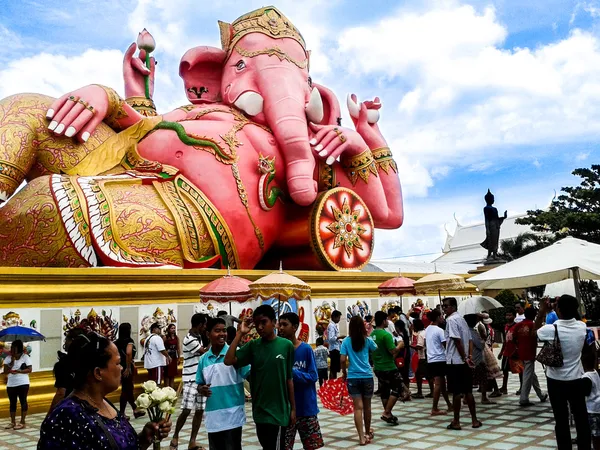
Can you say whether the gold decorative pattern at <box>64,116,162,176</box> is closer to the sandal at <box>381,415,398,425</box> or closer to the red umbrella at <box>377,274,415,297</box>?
the red umbrella at <box>377,274,415,297</box>

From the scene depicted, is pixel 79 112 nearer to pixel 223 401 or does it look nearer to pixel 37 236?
pixel 37 236

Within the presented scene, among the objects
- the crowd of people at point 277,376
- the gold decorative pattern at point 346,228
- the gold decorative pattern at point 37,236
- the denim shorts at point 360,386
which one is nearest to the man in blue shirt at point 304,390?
the crowd of people at point 277,376

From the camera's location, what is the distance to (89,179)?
10578mm

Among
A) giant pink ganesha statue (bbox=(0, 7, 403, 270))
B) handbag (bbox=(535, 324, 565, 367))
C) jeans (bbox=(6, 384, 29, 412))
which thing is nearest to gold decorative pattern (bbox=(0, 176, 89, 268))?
giant pink ganesha statue (bbox=(0, 7, 403, 270))

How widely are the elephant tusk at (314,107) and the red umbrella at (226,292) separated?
5.79 meters

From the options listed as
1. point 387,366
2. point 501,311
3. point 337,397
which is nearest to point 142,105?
point 337,397

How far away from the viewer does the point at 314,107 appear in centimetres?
1342

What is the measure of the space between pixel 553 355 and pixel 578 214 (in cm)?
1608

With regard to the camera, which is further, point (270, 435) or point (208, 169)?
point (208, 169)

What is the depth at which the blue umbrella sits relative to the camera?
725 centimetres

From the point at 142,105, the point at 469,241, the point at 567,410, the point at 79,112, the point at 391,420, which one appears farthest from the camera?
the point at 469,241

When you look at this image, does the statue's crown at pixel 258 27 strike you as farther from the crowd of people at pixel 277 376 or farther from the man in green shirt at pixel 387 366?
the man in green shirt at pixel 387 366

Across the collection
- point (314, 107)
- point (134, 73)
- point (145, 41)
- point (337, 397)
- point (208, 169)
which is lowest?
point (337, 397)

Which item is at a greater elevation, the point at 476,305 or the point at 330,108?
the point at 330,108
